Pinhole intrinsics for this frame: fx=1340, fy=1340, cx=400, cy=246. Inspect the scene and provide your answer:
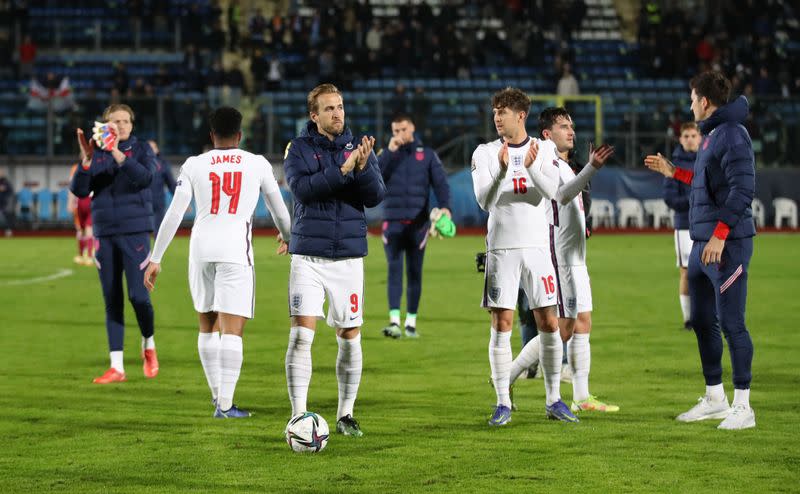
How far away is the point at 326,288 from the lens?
7.91m

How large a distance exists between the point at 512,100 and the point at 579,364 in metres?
1.94

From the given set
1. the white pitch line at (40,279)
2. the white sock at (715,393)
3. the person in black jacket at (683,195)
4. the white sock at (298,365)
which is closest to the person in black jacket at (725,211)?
the white sock at (715,393)

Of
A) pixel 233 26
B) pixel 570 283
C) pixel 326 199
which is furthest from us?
pixel 233 26

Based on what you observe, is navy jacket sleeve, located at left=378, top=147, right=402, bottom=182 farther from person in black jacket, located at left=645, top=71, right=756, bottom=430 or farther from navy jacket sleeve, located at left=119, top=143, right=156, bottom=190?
person in black jacket, located at left=645, top=71, right=756, bottom=430

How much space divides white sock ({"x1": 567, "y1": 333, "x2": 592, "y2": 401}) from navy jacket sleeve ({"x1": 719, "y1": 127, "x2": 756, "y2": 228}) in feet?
4.93

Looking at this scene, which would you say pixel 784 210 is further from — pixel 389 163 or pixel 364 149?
pixel 364 149

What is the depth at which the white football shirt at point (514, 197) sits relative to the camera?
839cm

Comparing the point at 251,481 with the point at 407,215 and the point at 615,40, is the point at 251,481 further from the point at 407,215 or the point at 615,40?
the point at 615,40

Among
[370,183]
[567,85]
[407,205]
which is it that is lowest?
[407,205]

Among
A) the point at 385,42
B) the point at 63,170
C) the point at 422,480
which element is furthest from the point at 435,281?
the point at 385,42

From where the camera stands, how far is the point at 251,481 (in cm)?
686

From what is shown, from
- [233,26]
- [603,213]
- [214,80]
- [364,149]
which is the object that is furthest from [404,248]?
[233,26]

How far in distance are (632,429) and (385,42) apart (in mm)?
29615

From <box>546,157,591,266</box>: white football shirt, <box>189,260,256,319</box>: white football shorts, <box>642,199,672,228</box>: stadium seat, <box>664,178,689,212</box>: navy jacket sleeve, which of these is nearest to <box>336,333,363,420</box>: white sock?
<box>189,260,256,319</box>: white football shorts
